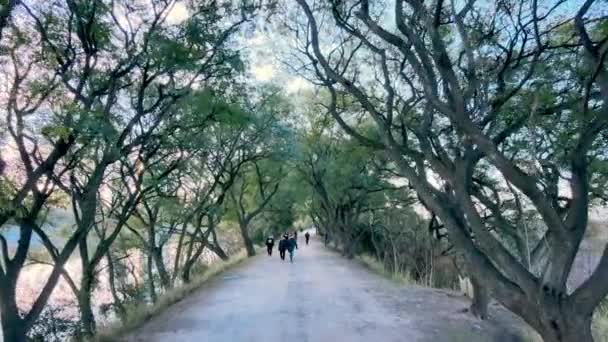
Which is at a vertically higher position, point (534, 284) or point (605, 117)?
point (605, 117)

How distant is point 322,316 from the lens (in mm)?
10961

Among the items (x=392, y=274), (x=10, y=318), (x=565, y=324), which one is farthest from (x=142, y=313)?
(x=392, y=274)

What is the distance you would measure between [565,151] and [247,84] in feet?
23.4

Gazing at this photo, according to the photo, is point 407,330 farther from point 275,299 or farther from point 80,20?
point 80,20

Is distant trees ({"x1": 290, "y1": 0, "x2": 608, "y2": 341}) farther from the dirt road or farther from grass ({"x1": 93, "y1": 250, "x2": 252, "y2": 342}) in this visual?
grass ({"x1": 93, "y1": 250, "x2": 252, "y2": 342})

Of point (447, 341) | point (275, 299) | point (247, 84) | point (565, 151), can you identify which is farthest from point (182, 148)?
point (565, 151)

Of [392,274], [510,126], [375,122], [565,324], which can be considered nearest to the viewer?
[565,324]

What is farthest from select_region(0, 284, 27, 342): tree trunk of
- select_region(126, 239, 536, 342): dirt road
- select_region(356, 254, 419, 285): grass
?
select_region(356, 254, 419, 285): grass

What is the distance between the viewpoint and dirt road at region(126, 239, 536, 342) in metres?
9.23

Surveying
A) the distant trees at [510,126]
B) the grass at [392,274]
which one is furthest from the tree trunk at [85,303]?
the grass at [392,274]

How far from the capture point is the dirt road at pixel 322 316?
9.23 m

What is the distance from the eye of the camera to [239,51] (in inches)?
423

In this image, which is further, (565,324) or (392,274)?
(392,274)

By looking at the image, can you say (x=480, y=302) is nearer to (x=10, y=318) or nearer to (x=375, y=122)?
(x=375, y=122)
